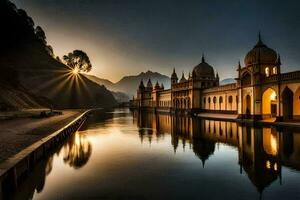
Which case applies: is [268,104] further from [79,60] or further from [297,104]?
[79,60]

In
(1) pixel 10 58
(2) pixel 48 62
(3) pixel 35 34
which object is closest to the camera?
(1) pixel 10 58

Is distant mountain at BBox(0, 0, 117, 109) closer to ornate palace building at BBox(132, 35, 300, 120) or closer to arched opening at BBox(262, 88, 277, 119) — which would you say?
ornate palace building at BBox(132, 35, 300, 120)

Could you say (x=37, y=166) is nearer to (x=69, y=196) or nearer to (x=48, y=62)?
(x=69, y=196)

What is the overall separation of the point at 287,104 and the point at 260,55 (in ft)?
46.3

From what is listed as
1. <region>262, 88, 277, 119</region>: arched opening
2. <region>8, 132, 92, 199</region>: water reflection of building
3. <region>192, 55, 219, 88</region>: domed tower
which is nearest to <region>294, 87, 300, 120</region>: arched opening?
<region>262, 88, 277, 119</region>: arched opening

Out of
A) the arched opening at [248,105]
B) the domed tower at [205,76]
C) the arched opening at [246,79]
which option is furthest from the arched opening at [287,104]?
the domed tower at [205,76]

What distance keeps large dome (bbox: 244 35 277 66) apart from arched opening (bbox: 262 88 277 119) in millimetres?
6597

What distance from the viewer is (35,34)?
126 metres

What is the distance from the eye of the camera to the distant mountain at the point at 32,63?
9650 centimetres

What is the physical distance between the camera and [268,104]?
40.8 metres

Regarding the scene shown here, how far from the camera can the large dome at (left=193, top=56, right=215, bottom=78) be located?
7530 centimetres

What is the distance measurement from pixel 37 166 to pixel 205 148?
39.9 feet

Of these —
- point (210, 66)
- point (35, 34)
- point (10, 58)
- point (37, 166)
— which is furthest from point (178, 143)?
point (35, 34)

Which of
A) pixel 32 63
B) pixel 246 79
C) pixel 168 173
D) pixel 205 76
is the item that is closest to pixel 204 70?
pixel 205 76
